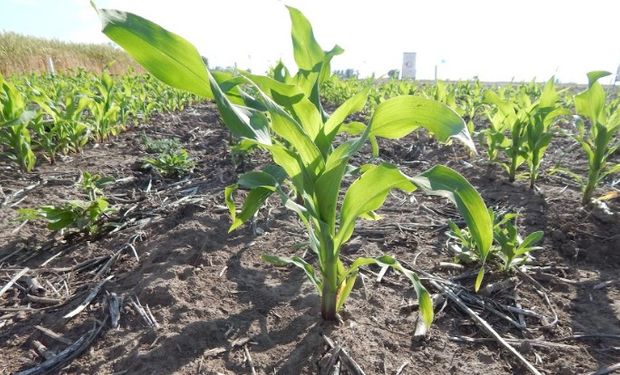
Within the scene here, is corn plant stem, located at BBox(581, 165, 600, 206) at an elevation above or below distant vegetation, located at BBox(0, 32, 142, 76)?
below

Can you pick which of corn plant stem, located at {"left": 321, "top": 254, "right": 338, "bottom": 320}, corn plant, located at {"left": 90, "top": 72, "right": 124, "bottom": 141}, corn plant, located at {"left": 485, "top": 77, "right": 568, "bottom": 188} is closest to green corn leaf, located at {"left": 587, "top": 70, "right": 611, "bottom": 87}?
corn plant, located at {"left": 485, "top": 77, "right": 568, "bottom": 188}

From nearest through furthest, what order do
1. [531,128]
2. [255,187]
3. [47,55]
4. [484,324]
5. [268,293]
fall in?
1. [255,187]
2. [484,324]
3. [268,293]
4. [531,128]
5. [47,55]

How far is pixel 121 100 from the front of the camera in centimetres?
482

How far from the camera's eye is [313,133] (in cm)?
137

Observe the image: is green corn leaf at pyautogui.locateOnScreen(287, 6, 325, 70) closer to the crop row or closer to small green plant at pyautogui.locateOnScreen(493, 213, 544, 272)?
small green plant at pyautogui.locateOnScreen(493, 213, 544, 272)

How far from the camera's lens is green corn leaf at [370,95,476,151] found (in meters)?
1.03

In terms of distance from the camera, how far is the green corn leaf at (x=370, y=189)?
3.77 feet

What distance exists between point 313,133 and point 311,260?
82 cm

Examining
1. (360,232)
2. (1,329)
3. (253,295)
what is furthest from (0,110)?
(360,232)

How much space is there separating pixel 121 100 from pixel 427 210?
13.7ft

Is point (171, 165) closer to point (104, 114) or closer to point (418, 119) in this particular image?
point (104, 114)

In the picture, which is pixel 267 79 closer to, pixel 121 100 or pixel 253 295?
pixel 253 295

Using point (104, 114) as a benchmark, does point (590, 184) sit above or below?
below

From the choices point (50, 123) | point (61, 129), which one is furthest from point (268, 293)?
point (50, 123)
